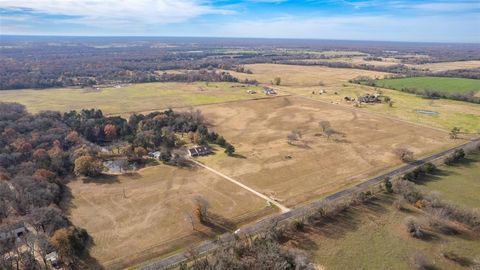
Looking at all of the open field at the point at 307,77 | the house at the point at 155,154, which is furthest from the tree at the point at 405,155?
the open field at the point at 307,77

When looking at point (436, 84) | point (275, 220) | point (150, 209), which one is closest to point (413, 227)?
point (275, 220)

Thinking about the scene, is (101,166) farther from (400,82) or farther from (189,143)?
(400,82)

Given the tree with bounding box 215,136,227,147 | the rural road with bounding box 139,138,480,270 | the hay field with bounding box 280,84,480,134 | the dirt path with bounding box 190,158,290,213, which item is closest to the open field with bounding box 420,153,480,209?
the rural road with bounding box 139,138,480,270

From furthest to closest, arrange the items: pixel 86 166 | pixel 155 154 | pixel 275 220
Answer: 1. pixel 155 154
2. pixel 86 166
3. pixel 275 220

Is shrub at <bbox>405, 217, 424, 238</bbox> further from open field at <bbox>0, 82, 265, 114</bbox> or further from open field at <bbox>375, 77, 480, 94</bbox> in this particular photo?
open field at <bbox>375, 77, 480, 94</bbox>

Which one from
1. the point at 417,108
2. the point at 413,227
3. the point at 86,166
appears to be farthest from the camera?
the point at 417,108

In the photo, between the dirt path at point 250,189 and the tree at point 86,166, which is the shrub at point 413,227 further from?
the tree at point 86,166

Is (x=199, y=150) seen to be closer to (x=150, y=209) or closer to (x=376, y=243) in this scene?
(x=150, y=209)
